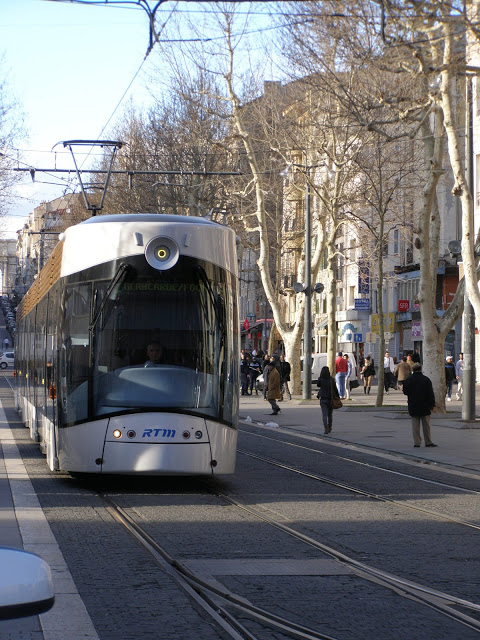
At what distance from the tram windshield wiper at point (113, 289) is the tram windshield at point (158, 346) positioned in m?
0.01

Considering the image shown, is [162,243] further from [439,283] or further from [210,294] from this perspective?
[439,283]

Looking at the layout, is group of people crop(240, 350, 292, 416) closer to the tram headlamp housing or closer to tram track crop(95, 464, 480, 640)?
the tram headlamp housing

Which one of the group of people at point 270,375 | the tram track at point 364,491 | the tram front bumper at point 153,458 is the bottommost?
the tram track at point 364,491

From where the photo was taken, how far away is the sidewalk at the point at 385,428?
66.5 ft

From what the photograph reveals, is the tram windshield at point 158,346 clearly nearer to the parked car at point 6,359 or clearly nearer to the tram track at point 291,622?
the tram track at point 291,622

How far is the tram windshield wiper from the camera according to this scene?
12789 mm

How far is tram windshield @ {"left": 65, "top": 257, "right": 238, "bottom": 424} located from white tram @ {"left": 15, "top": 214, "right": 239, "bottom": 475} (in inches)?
0.5

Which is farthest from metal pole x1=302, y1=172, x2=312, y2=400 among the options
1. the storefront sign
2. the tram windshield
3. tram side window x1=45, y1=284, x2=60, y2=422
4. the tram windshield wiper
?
the tram windshield wiper

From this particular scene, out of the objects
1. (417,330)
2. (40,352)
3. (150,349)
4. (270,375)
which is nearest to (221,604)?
(150,349)

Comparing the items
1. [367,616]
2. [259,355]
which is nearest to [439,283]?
[259,355]

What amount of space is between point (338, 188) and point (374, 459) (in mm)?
19867

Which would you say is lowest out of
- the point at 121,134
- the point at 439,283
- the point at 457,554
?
the point at 457,554

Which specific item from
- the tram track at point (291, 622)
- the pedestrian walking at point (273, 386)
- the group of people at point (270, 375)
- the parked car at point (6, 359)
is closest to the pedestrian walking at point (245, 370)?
the group of people at point (270, 375)

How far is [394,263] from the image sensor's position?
67.9 meters
